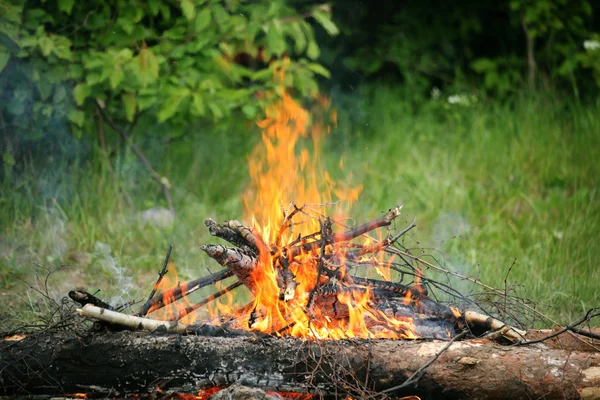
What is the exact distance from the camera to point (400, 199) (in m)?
6.30

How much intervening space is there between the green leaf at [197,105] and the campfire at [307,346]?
2.21 metres

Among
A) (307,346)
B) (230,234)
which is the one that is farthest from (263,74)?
(307,346)

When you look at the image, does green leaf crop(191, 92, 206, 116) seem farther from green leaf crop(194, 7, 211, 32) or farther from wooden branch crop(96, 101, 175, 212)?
wooden branch crop(96, 101, 175, 212)

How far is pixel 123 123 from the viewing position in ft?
20.7

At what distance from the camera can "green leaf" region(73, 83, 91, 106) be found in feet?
17.8

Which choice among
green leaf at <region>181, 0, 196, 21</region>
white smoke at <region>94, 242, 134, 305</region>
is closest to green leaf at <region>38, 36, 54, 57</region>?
green leaf at <region>181, 0, 196, 21</region>

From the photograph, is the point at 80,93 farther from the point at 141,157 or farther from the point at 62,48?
the point at 141,157

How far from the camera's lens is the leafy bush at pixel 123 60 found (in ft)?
17.5

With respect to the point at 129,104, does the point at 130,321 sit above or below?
below

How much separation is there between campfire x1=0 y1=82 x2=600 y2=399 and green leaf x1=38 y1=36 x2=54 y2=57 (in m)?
2.56

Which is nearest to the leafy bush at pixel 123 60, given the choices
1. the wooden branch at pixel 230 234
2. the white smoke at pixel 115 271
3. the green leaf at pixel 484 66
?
the white smoke at pixel 115 271

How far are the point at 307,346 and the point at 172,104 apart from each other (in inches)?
120

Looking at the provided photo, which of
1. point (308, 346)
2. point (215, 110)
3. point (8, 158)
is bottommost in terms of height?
point (308, 346)

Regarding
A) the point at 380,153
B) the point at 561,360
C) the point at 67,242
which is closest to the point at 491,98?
the point at 380,153
